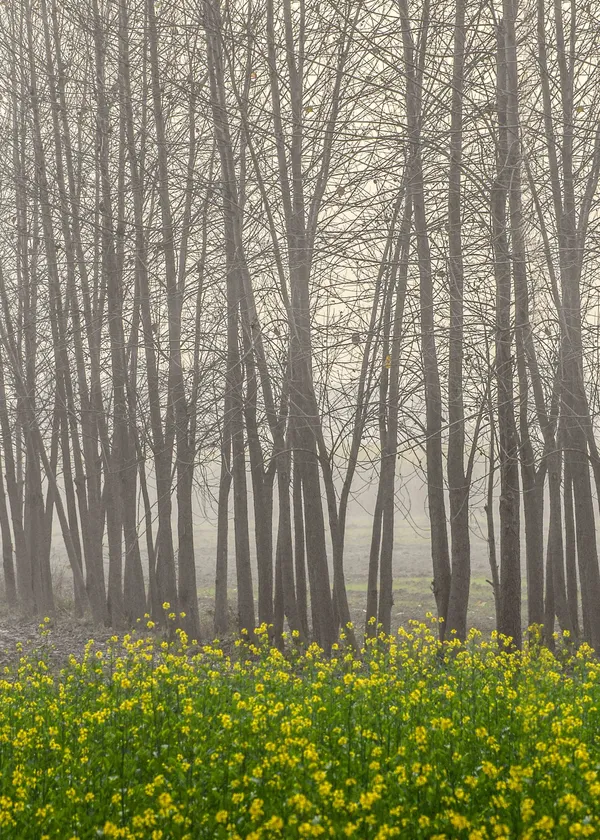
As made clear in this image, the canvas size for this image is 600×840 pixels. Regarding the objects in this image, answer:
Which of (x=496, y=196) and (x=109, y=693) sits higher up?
(x=496, y=196)

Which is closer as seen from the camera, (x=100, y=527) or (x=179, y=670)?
(x=179, y=670)

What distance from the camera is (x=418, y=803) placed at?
3812 mm

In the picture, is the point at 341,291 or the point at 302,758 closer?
the point at 302,758

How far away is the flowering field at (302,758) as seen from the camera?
3588 millimetres

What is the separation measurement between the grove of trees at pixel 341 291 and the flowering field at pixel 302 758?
8.26ft

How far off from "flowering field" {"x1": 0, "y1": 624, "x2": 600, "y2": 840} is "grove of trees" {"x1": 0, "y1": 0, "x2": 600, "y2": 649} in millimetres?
2517

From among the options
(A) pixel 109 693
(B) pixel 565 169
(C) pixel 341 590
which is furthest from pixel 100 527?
(B) pixel 565 169

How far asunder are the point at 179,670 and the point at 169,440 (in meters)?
5.95

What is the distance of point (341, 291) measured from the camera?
1096 centimetres

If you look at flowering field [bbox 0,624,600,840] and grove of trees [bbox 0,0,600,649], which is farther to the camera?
grove of trees [bbox 0,0,600,649]

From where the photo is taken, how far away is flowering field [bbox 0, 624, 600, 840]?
11.8ft

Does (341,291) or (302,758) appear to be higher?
(341,291)

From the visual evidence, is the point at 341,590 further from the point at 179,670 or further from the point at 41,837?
the point at 41,837

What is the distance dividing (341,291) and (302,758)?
7.49 metres
